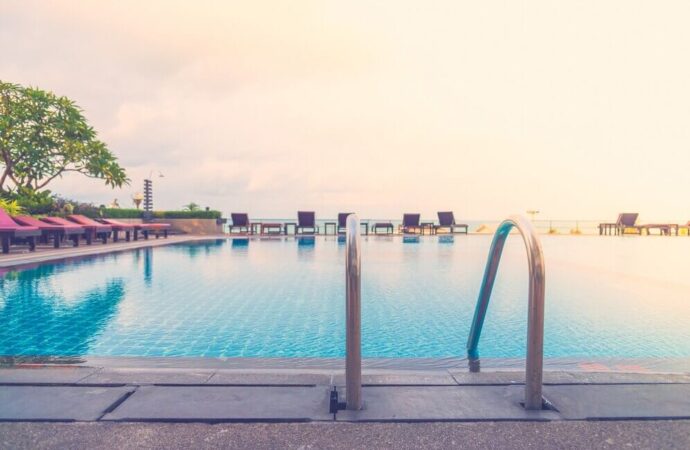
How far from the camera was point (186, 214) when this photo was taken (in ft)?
74.6

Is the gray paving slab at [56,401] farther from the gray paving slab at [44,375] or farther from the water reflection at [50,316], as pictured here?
the water reflection at [50,316]

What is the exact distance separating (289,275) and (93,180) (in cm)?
1428

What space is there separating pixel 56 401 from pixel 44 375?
0.47 m

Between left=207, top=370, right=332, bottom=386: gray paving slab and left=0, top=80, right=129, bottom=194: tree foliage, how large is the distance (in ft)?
59.6

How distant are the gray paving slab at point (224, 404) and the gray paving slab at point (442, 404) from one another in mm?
185

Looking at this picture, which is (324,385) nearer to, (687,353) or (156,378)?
(156,378)

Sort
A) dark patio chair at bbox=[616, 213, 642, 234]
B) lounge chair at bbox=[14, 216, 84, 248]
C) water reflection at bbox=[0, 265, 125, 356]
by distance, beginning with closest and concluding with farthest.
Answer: water reflection at bbox=[0, 265, 125, 356]
lounge chair at bbox=[14, 216, 84, 248]
dark patio chair at bbox=[616, 213, 642, 234]

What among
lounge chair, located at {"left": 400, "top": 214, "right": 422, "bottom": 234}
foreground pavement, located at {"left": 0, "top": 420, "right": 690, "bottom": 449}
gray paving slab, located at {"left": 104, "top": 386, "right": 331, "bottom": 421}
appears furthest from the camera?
lounge chair, located at {"left": 400, "top": 214, "right": 422, "bottom": 234}

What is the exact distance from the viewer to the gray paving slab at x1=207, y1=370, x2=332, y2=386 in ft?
8.18

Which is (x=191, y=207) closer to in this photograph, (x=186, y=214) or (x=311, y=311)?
(x=186, y=214)

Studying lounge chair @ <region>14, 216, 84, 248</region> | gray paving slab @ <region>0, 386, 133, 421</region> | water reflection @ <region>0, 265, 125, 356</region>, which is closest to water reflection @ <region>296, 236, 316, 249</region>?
lounge chair @ <region>14, 216, 84, 248</region>

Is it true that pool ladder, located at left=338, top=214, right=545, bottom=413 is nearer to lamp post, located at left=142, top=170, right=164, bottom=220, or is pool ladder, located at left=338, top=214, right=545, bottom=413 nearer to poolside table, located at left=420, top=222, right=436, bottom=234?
lamp post, located at left=142, top=170, right=164, bottom=220

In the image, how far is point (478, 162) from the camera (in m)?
31.0

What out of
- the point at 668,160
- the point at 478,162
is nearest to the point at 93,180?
the point at 478,162
